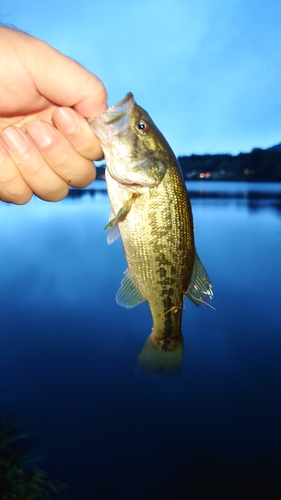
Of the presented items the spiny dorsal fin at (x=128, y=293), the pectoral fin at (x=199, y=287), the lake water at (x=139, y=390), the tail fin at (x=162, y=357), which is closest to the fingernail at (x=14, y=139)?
the spiny dorsal fin at (x=128, y=293)

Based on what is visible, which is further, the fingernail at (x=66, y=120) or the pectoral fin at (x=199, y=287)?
the pectoral fin at (x=199, y=287)

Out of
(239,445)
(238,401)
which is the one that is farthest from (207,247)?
(239,445)

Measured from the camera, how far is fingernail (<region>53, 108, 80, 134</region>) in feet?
6.82

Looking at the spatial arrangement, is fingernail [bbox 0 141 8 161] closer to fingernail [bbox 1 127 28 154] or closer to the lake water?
fingernail [bbox 1 127 28 154]

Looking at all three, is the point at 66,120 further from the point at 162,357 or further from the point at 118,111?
the point at 162,357

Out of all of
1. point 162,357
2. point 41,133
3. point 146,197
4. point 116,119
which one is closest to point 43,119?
point 41,133

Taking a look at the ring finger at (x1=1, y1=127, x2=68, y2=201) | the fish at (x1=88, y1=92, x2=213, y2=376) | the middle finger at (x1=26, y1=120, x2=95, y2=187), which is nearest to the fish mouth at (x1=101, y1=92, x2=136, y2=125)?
the fish at (x1=88, y1=92, x2=213, y2=376)

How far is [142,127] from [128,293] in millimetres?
1047

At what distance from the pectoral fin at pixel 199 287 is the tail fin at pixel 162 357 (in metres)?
0.35

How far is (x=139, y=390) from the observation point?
9633mm

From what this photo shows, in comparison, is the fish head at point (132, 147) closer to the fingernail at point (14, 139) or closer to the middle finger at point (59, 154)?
the middle finger at point (59, 154)

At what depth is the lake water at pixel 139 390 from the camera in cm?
748

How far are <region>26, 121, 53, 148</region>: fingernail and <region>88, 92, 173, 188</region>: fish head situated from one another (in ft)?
0.92

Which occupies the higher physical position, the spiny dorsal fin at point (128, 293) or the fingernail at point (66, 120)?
the fingernail at point (66, 120)
